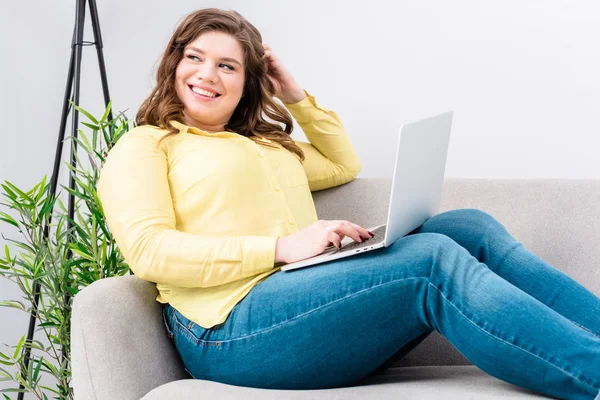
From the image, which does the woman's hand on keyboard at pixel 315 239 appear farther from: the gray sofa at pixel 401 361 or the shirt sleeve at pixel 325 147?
the shirt sleeve at pixel 325 147

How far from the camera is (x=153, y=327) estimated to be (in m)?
1.47

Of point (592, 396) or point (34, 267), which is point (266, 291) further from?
point (34, 267)

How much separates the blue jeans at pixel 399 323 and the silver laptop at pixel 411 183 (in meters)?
0.02

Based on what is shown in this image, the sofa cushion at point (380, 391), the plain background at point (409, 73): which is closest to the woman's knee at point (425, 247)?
the sofa cushion at point (380, 391)

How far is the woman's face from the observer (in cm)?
168

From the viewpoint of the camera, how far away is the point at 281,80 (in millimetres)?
1943

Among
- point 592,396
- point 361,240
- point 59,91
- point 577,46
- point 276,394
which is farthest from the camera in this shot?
point 59,91

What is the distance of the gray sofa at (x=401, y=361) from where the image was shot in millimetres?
1297

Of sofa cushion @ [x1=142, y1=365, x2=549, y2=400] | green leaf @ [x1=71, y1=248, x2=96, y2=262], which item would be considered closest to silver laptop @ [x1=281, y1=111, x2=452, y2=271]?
sofa cushion @ [x1=142, y1=365, x2=549, y2=400]

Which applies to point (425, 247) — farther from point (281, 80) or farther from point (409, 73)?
point (409, 73)

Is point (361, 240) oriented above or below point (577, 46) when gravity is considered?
below

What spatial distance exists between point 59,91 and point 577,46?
5.72 feet

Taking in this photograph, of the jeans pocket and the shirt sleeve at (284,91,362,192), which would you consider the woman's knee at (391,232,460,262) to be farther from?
the shirt sleeve at (284,91,362,192)

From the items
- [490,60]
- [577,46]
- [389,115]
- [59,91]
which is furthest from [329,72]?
[59,91]
